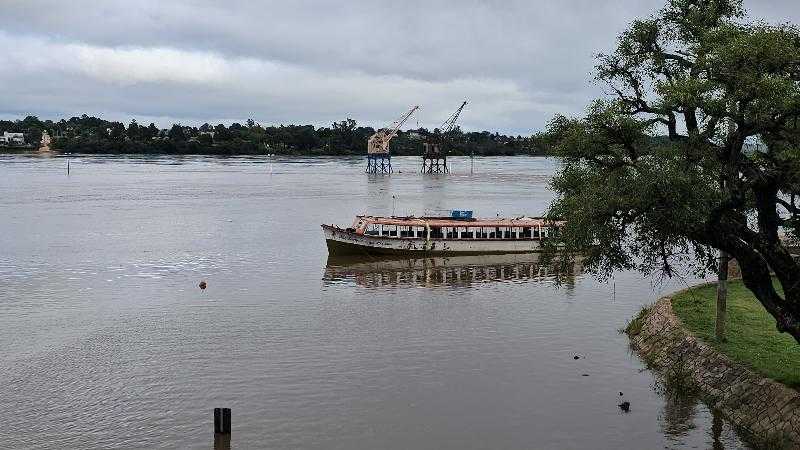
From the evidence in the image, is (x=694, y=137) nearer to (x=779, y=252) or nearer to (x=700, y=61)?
(x=700, y=61)

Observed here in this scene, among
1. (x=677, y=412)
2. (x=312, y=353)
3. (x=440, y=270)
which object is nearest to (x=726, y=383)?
(x=677, y=412)

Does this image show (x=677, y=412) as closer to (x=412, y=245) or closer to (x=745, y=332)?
(x=745, y=332)

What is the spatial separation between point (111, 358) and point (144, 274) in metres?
20.9

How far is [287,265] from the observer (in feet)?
193

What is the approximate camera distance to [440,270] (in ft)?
193

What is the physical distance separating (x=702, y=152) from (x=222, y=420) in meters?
16.8

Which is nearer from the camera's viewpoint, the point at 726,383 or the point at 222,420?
the point at 222,420

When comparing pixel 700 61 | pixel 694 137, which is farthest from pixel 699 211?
pixel 700 61

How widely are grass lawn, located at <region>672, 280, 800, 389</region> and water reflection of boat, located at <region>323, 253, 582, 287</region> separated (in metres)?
14.3

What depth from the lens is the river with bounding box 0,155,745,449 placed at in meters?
26.4

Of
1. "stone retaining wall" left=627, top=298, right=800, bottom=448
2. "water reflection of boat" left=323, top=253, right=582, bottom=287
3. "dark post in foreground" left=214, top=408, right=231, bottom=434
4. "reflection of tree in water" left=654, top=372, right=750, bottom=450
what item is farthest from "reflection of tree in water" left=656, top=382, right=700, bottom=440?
"water reflection of boat" left=323, top=253, right=582, bottom=287

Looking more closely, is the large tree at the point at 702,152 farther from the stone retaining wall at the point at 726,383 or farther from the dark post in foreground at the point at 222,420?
the dark post in foreground at the point at 222,420

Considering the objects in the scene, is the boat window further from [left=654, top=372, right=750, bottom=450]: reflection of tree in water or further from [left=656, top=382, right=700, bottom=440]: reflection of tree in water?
[left=656, top=382, right=700, bottom=440]: reflection of tree in water

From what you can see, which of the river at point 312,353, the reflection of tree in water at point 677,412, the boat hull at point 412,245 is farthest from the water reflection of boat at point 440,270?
the reflection of tree in water at point 677,412
